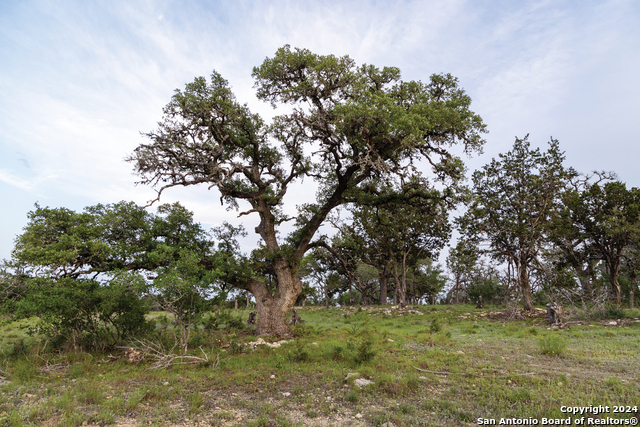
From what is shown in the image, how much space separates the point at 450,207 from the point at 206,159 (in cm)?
1113

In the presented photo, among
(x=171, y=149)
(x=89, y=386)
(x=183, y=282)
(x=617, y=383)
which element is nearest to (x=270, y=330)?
(x=183, y=282)

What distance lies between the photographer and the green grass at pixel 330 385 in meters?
5.98

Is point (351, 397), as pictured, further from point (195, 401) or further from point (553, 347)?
point (553, 347)

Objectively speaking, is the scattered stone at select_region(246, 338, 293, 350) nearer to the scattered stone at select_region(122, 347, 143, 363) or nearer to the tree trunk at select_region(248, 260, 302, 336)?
the tree trunk at select_region(248, 260, 302, 336)

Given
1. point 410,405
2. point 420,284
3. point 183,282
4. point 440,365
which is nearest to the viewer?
point 410,405

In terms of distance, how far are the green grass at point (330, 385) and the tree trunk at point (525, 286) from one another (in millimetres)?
8898

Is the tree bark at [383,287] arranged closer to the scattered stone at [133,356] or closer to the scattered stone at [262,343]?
the scattered stone at [262,343]

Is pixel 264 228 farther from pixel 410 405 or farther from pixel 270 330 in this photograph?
pixel 410 405

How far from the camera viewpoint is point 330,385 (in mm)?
7777

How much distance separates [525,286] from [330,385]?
769 inches

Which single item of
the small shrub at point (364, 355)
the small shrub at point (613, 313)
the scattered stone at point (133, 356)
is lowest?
the scattered stone at point (133, 356)

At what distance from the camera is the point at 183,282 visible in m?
9.86

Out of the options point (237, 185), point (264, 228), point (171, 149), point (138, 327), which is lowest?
point (138, 327)

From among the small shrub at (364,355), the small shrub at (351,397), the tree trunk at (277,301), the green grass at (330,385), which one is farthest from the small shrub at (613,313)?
the small shrub at (351,397)
